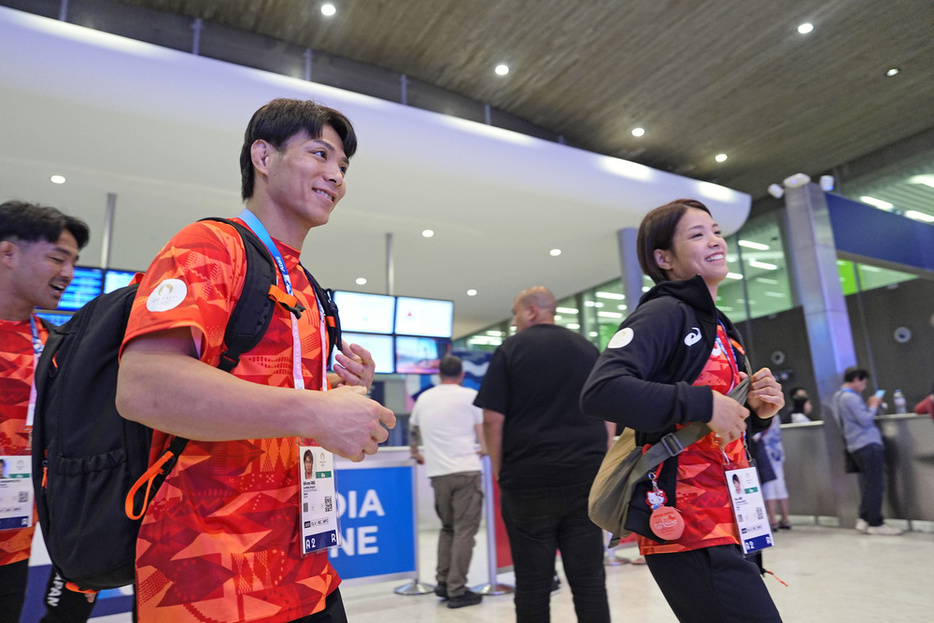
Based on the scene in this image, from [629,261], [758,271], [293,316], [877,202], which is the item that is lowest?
[293,316]

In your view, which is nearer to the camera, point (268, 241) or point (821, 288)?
point (268, 241)

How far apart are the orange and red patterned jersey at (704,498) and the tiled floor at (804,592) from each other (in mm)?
2449

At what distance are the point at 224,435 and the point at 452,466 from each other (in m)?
3.99

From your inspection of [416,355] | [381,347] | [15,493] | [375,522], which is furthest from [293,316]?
[416,355]

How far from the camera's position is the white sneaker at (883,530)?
595cm

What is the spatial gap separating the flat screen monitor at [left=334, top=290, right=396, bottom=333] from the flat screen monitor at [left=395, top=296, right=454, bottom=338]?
15 cm

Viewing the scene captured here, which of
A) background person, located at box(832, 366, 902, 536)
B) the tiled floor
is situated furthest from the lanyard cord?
background person, located at box(832, 366, 902, 536)

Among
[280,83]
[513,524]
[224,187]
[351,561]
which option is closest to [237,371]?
[513,524]

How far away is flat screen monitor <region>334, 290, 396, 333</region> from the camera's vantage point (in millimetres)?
7996

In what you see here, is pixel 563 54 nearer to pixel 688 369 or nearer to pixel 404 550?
pixel 404 550

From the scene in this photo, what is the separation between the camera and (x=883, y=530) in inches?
238

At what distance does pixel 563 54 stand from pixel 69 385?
6.91 m

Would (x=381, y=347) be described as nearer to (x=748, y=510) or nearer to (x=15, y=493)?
(x=15, y=493)

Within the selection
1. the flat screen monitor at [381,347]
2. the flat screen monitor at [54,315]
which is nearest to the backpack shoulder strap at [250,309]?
the flat screen monitor at [54,315]
